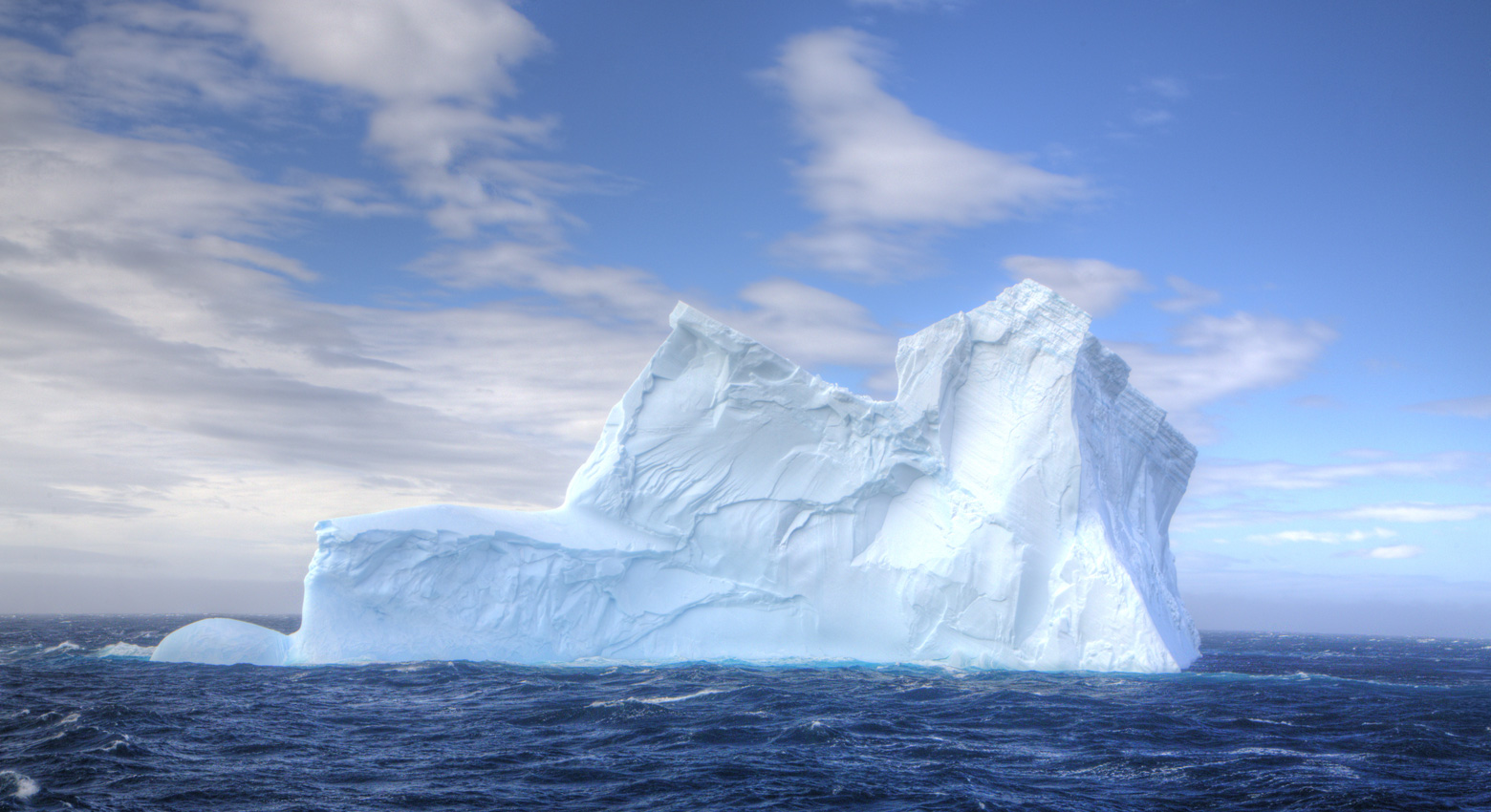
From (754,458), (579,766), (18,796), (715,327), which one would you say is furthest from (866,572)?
(18,796)

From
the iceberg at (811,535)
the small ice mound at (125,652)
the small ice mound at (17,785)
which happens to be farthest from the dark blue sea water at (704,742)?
the small ice mound at (125,652)

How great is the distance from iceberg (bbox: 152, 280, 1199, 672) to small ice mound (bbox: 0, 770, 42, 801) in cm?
990

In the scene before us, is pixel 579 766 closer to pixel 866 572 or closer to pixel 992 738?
pixel 992 738

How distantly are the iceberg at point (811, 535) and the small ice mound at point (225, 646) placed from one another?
Result: 0.05 m

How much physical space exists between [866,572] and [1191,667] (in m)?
10.8

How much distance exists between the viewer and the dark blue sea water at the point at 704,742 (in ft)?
27.8

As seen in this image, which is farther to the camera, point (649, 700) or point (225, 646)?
point (225, 646)

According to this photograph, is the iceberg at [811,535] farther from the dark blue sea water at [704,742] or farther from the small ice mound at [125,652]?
the small ice mound at [125,652]

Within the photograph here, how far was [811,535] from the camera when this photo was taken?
22.0 meters

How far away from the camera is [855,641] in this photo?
21469mm

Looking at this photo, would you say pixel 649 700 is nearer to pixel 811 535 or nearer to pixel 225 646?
pixel 811 535

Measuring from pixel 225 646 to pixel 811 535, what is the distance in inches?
533

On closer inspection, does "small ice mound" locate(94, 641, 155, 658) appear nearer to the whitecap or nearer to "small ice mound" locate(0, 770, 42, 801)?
the whitecap

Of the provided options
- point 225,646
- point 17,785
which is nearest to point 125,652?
point 225,646
